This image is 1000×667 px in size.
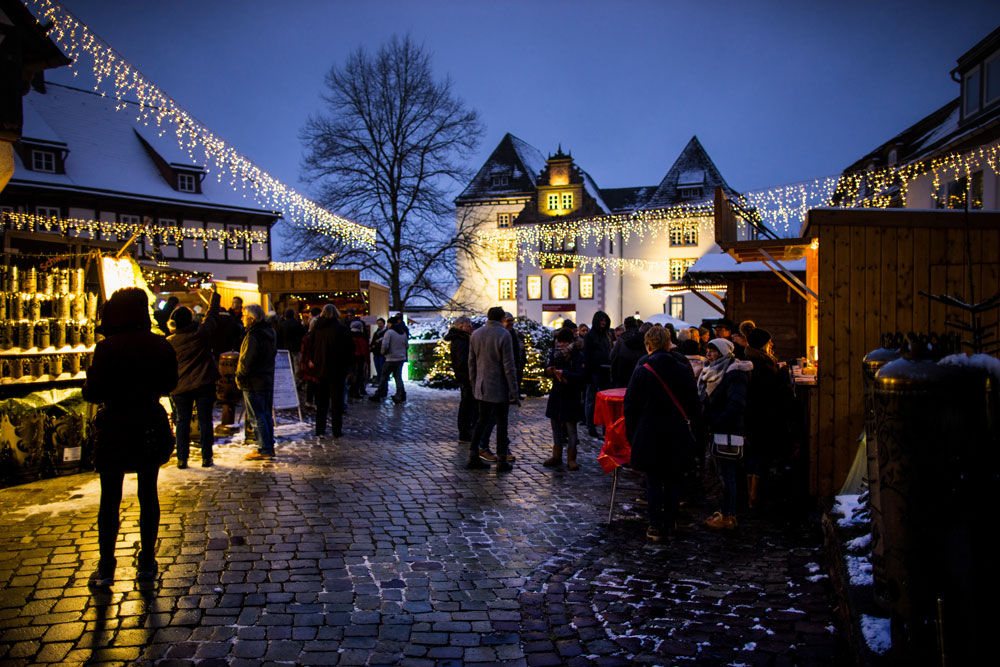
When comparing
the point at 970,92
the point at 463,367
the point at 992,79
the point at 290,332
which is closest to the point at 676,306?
the point at 970,92

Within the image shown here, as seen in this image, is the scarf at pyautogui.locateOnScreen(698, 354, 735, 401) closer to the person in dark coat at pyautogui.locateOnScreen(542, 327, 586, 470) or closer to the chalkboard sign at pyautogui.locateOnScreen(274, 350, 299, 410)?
the person in dark coat at pyautogui.locateOnScreen(542, 327, 586, 470)

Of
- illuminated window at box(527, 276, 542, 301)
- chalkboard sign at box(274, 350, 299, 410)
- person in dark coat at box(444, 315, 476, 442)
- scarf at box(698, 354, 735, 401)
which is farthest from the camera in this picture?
illuminated window at box(527, 276, 542, 301)

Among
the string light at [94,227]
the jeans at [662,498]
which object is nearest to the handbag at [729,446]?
the jeans at [662,498]

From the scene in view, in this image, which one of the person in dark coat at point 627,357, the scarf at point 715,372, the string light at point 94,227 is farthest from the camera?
the string light at point 94,227

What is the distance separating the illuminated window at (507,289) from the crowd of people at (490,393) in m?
40.3

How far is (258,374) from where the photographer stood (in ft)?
28.1

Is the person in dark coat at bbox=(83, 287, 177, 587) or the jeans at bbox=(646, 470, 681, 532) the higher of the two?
the person in dark coat at bbox=(83, 287, 177, 587)

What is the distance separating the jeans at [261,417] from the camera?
8555 mm

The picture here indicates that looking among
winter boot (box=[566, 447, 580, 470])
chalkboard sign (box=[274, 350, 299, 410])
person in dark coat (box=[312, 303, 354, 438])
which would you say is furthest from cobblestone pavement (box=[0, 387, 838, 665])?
chalkboard sign (box=[274, 350, 299, 410])

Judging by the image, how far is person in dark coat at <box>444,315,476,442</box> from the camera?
9.98 m

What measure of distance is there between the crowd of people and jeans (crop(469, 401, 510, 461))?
14 mm

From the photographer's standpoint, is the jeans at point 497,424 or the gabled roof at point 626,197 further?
the gabled roof at point 626,197

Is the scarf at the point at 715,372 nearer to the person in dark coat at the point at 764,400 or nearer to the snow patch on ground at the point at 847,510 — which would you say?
the person in dark coat at the point at 764,400

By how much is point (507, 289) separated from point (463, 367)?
42.3m
